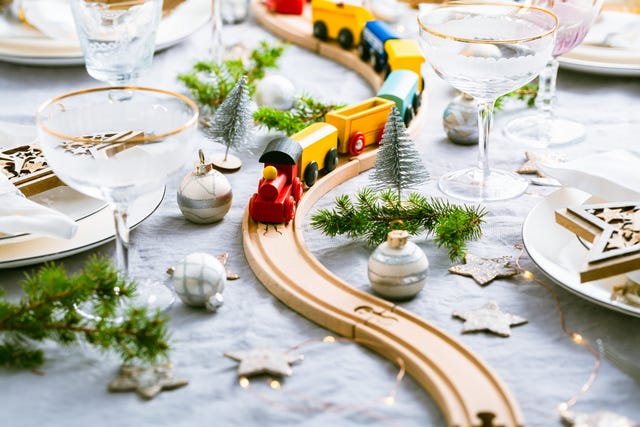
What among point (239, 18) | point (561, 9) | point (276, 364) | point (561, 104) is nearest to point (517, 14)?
point (561, 9)

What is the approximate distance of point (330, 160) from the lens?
3.42ft

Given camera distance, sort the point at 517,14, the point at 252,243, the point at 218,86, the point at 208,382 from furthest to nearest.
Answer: the point at 218,86 → the point at 517,14 → the point at 252,243 → the point at 208,382

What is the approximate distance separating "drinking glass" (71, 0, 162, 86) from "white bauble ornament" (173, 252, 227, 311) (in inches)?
14.1

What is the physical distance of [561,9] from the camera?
3.67 ft

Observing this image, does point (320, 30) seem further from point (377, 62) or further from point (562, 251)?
point (562, 251)

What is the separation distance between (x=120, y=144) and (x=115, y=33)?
388mm

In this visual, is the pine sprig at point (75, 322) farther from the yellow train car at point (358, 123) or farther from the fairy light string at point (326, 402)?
the yellow train car at point (358, 123)

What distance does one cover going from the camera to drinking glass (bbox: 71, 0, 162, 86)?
102cm

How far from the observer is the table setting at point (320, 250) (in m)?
0.68

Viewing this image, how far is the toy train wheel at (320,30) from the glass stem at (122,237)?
30.8 inches

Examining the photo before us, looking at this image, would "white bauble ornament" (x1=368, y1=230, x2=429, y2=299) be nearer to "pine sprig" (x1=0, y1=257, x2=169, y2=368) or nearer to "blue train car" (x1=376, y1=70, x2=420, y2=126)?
"pine sprig" (x1=0, y1=257, x2=169, y2=368)

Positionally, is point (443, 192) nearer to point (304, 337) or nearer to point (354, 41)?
point (304, 337)

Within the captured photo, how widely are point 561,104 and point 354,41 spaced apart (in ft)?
1.16

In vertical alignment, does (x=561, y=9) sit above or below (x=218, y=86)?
above
